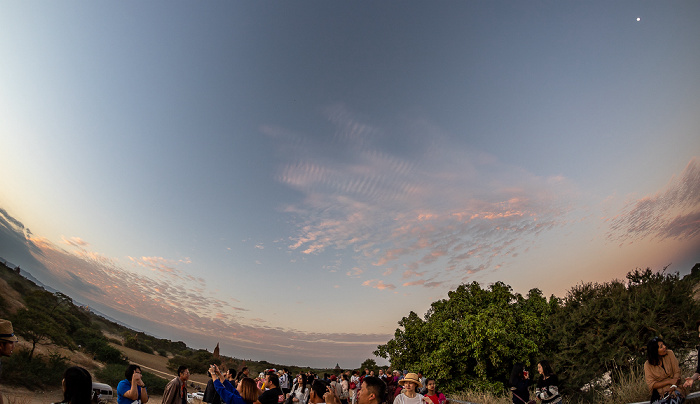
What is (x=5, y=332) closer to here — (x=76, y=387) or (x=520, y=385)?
(x=76, y=387)

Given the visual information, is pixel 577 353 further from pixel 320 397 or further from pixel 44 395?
pixel 44 395

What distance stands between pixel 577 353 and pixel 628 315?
305cm

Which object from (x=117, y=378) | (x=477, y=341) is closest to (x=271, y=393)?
(x=477, y=341)

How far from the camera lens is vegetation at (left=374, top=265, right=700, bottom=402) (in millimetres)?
15352

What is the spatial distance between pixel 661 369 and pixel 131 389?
28.6 feet

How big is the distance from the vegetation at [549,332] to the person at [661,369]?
5933 mm

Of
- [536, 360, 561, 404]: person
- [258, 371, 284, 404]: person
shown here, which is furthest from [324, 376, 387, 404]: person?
[536, 360, 561, 404]: person

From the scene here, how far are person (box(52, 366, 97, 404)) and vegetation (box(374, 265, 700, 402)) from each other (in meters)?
12.8

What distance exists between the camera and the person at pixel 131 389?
19.8ft

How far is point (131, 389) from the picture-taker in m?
6.09

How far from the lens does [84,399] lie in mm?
3342

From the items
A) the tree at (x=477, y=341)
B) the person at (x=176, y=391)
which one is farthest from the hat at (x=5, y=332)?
the tree at (x=477, y=341)

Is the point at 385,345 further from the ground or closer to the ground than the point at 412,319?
closer to the ground

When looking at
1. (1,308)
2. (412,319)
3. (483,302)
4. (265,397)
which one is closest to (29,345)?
(1,308)
